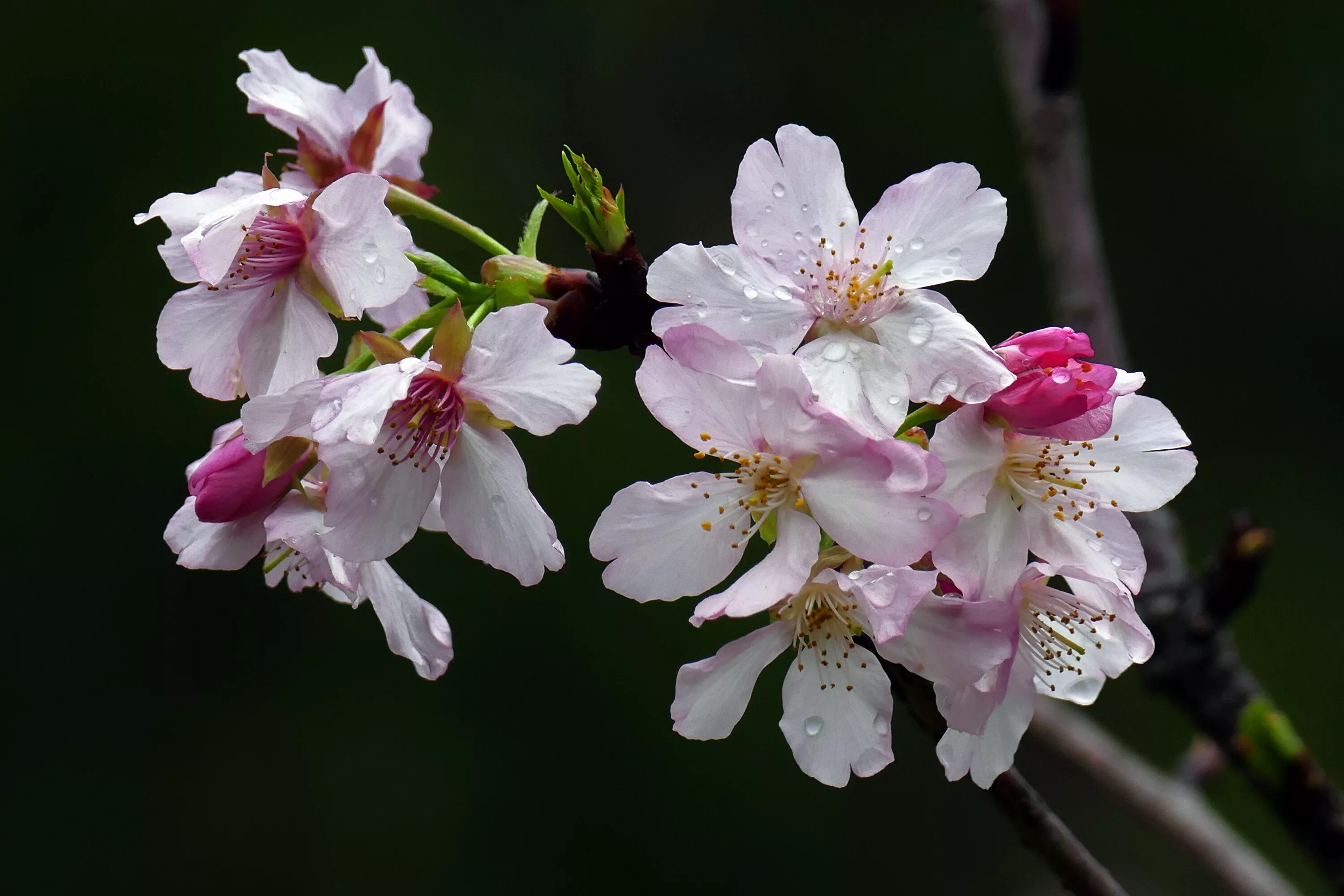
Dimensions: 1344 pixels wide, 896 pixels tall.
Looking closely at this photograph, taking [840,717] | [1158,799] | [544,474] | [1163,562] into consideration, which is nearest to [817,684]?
[840,717]

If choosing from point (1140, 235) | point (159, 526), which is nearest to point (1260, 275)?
point (1140, 235)

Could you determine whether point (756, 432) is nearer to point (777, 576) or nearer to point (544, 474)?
point (777, 576)

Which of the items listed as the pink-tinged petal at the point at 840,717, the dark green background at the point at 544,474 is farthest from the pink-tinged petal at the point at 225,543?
the dark green background at the point at 544,474

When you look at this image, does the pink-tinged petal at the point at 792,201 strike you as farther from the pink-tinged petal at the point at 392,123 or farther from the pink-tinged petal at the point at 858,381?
the pink-tinged petal at the point at 392,123

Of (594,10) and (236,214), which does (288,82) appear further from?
(594,10)

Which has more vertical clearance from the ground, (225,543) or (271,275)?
(271,275)

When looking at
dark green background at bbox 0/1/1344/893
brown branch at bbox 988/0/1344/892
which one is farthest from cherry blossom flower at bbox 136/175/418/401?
dark green background at bbox 0/1/1344/893
